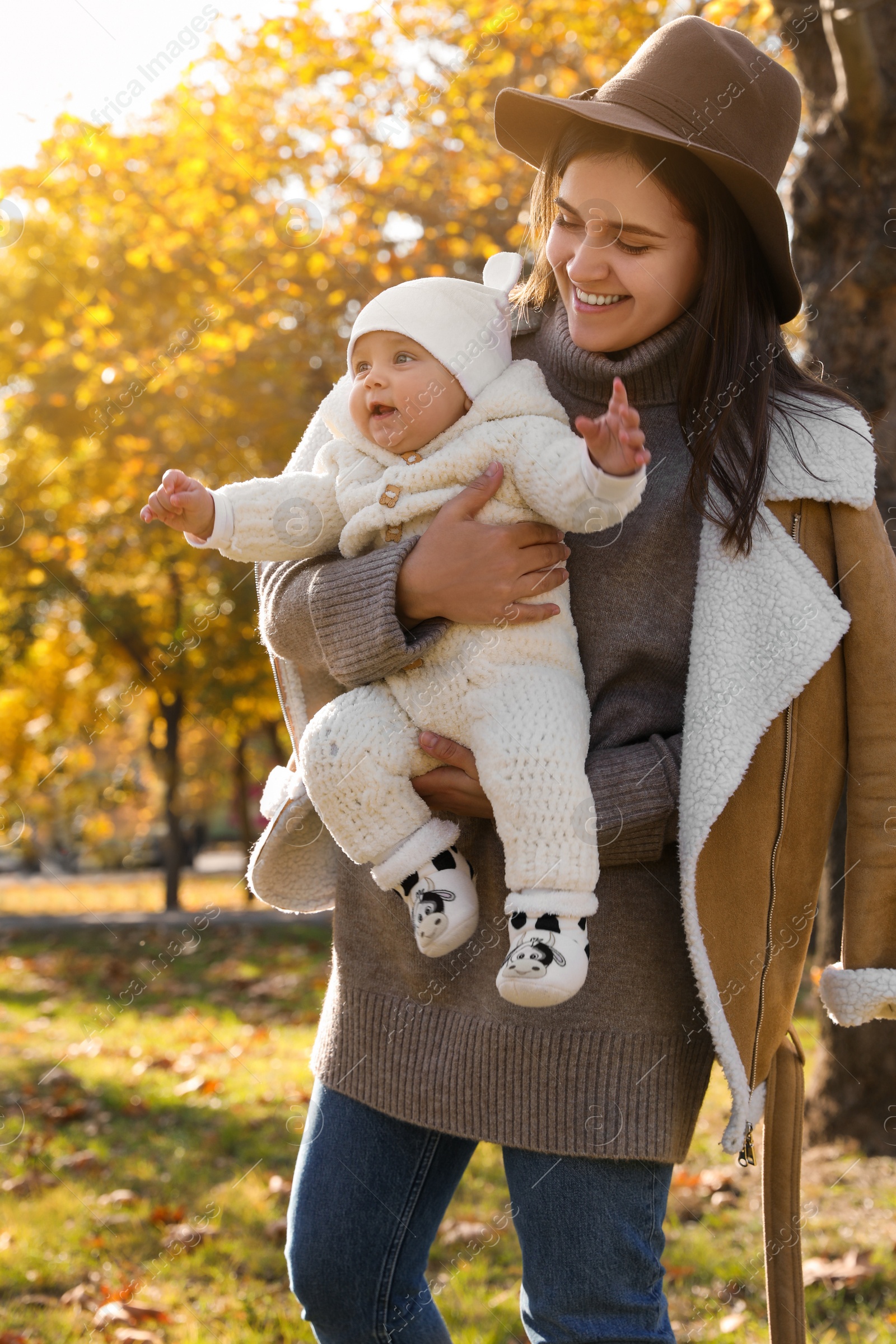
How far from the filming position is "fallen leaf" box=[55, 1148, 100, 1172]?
4.17 metres

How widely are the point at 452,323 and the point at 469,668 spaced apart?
60 cm

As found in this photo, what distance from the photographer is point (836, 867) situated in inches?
146

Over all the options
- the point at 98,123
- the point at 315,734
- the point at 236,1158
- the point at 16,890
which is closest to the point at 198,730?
the point at 16,890

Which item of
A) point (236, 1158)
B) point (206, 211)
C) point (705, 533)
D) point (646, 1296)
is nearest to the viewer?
point (646, 1296)

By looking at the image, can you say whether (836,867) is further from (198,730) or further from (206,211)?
(198,730)

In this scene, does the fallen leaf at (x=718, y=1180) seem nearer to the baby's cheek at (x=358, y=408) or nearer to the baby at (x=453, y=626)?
the baby at (x=453, y=626)

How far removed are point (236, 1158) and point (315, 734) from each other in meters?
2.90

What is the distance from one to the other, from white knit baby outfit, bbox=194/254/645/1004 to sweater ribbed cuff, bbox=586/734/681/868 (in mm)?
27

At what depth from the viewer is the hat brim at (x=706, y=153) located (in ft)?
5.75

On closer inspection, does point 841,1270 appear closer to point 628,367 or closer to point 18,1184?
point 628,367

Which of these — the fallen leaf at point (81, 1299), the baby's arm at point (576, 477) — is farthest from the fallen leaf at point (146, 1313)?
the baby's arm at point (576, 477)

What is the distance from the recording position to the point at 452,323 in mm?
1987

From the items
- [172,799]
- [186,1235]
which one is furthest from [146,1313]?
[172,799]

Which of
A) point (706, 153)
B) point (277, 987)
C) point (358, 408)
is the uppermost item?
point (706, 153)
